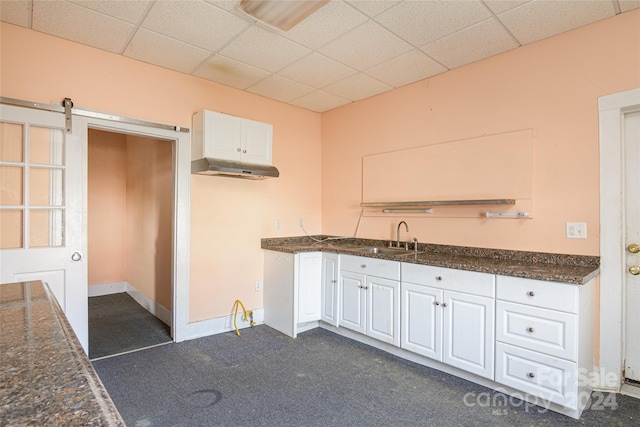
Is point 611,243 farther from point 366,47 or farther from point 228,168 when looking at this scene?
point 228,168

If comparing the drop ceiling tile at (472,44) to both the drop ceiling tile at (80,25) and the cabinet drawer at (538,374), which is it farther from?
the drop ceiling tile at (80,25)

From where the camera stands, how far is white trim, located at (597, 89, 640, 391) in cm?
229

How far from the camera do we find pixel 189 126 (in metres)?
3.32

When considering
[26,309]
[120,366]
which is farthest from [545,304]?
[120,366]

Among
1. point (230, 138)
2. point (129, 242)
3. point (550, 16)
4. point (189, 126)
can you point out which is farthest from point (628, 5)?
point (129, 242)

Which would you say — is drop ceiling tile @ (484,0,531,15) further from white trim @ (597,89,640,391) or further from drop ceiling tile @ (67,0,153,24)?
drop ceiling tile @ (67,0,153,24)

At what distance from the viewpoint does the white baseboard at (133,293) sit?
12.9ft

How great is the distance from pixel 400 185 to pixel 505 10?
1740 mm

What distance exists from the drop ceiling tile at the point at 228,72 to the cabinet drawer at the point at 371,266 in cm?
203

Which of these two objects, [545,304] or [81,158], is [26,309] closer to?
[81,158]

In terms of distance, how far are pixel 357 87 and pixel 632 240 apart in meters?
2.69

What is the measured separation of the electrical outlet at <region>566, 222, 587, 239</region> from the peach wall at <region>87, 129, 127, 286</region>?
573cm

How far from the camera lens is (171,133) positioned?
126 inches

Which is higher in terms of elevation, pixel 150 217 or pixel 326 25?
pixel 326 25
